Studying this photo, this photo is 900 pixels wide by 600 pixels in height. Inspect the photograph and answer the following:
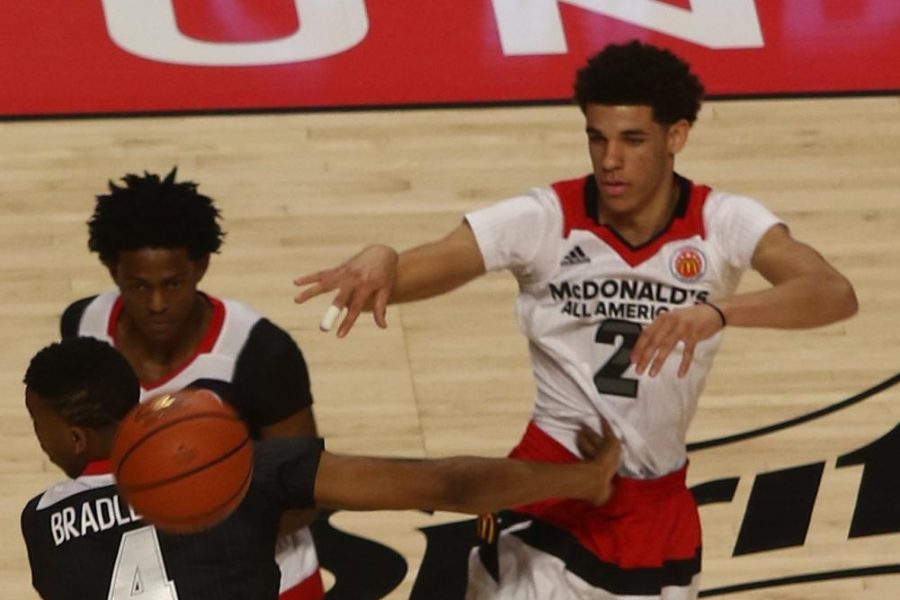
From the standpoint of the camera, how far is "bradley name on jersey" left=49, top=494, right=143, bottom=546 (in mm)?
4016

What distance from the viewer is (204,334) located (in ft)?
16.7

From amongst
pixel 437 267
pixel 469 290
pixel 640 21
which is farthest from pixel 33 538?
pixel 640 21

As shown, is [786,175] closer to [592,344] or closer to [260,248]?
[260,248]

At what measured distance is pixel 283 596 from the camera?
518 cm

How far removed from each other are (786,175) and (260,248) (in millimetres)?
2667

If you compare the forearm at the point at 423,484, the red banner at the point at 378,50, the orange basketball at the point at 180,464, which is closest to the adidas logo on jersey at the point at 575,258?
the forearm at the point at 423,484

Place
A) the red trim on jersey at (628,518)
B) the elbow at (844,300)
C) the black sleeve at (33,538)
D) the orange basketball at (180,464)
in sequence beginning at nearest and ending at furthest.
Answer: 1. the orange basketball at (180,464)
2. the black sleeve at (33,538)
3. the elbow at (844,300)
4. the red trim on jersey at (628,518)

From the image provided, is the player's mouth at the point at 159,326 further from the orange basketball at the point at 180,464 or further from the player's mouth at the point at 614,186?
the player's mouth at the point at 614,186

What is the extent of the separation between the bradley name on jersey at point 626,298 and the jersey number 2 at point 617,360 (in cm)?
3

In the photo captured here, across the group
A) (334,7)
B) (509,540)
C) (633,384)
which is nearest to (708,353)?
(633,384)

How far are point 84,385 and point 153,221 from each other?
111 centimetres

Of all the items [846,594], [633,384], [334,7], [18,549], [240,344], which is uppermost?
[334,7]

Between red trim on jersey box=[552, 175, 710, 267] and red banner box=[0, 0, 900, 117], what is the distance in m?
→ 4.57

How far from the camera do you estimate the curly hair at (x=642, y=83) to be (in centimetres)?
512
